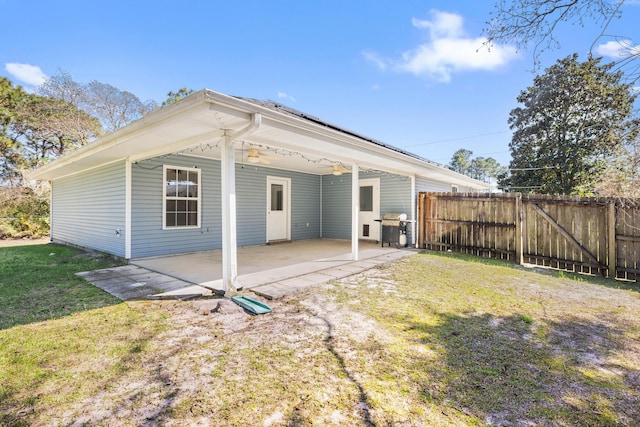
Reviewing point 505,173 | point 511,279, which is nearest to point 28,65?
point 511,279

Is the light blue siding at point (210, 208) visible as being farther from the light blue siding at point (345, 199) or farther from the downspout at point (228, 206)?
the downspout at point (228, 206)

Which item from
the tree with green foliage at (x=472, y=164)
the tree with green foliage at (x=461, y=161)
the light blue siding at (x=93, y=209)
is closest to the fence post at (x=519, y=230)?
the light blue siding at (x=93, y=209)

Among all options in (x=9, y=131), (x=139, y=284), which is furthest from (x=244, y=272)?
(x=9, y=131)

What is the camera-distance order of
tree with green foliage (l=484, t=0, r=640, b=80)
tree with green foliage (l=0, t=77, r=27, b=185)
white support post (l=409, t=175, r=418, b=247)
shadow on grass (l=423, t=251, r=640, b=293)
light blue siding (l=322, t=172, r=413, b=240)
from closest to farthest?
tree with green foliage (l=484, t=0, r=640, b=80) < shadow on grass (l=423, t=251, r=640, b=293) < white support post (l=409, t=175, r=418, b=247) < light blue siding (l=322, t=172, r=413, b=240) < tree with green foliage (l=0, t=77, r=27, b=185)

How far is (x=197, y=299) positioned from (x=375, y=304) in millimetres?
2257

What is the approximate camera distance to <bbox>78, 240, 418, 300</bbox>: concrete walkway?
4.15 meters

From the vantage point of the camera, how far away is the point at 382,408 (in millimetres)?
1724

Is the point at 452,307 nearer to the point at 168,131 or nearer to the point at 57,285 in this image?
the point at 168,131

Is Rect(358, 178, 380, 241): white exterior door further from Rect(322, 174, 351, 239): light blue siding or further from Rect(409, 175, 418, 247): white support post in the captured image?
Rect(409, 175, 418, 247): white support post

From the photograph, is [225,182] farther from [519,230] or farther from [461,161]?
[461,161]

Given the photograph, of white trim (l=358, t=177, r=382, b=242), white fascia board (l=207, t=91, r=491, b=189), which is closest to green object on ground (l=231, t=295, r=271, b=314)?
white fascia board (l=207, t=91, r=491, b=189)

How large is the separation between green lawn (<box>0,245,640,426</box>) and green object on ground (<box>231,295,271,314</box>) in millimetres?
110

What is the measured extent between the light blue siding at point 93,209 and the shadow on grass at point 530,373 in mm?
6535

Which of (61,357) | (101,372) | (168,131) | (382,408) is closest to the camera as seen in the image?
(382,408)
